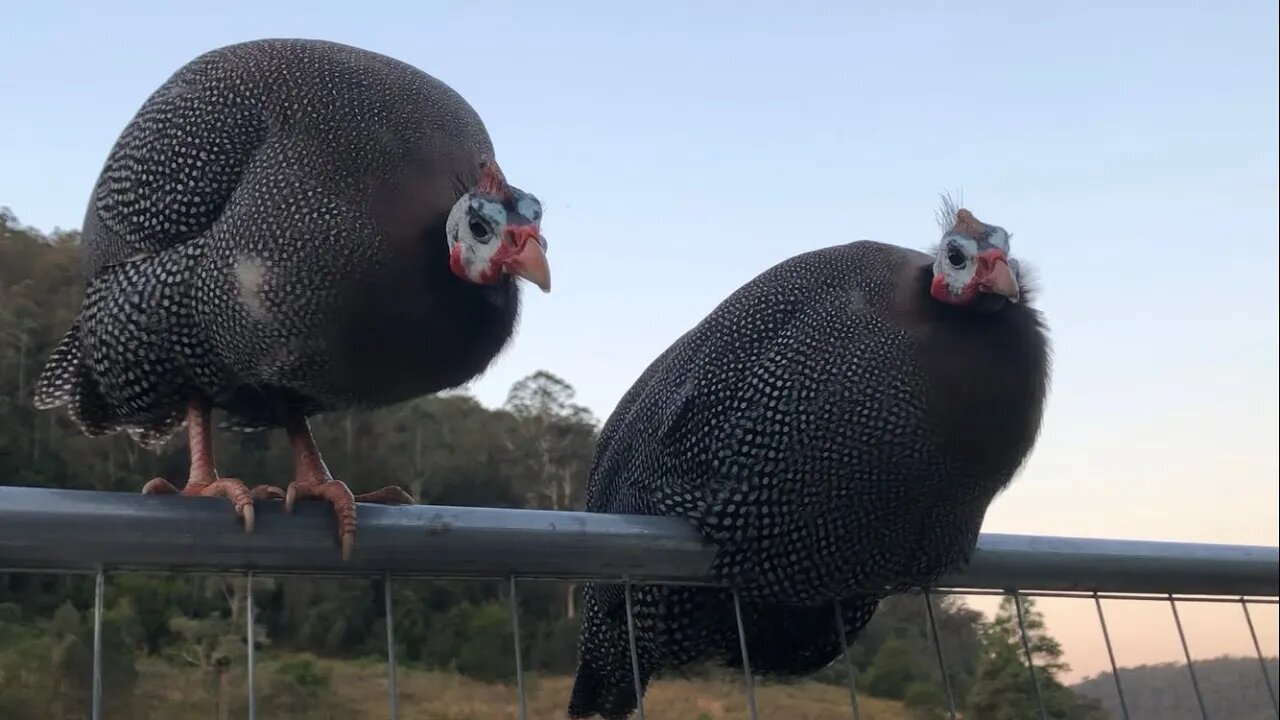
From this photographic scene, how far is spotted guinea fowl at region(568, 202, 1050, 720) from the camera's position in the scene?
83.0 inches

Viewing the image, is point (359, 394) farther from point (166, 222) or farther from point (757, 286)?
point (757, 286)

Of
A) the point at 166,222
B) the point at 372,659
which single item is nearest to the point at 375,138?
the point at 166,222

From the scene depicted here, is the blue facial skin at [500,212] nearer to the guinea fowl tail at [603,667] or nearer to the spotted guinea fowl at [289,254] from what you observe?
→ the spotted guinea fowl at [289,254]

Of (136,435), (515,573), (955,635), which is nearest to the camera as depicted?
(515,573)

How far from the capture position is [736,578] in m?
1.91

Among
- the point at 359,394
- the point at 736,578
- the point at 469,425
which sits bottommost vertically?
the point at 736,578

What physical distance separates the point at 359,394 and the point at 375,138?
53 cm

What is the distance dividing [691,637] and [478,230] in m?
0.85

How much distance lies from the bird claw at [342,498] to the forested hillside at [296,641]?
10 cm

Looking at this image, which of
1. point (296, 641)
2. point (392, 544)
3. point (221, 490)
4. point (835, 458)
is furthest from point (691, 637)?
point (296, 641)

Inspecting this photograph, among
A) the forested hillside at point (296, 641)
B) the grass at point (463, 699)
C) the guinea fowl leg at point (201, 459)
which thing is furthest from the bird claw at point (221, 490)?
the grass at point (463, 699)

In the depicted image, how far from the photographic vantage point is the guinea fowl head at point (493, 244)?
211 centimetres

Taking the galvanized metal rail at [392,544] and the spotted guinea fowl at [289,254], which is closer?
the galvanized metal rail at [392,544]

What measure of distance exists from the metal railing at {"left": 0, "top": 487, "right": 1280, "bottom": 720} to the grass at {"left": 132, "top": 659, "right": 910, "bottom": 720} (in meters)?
0.29
